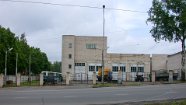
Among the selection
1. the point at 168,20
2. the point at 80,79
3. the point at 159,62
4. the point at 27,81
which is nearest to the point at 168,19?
the point at 168,20

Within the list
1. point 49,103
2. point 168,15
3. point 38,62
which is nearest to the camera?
point 49,103

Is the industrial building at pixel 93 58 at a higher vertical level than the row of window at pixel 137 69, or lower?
higher

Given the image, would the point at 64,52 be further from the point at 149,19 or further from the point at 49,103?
the point at 49,103

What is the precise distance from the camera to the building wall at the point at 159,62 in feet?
353

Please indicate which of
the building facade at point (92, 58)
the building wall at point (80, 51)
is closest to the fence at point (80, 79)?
the building wall at point (80, 51)

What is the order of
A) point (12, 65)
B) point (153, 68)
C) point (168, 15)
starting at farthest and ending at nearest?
1. point (153, 68)
2. point (12, 65)
3. point (168, 15)

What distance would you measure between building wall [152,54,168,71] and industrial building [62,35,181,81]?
1815 millimetres

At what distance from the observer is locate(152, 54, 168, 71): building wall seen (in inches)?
4237

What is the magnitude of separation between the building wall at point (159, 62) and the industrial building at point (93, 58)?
1815 mm

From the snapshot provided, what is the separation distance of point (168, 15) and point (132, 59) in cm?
3933

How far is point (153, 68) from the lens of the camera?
355 ft

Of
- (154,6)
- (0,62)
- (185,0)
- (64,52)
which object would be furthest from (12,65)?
(185,0)

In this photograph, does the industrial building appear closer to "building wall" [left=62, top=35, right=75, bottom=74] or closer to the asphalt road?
"building wall" [left=62, top=35, right=75, bottom=74]

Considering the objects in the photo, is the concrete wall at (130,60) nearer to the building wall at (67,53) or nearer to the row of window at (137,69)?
the row of window at (137,69)
